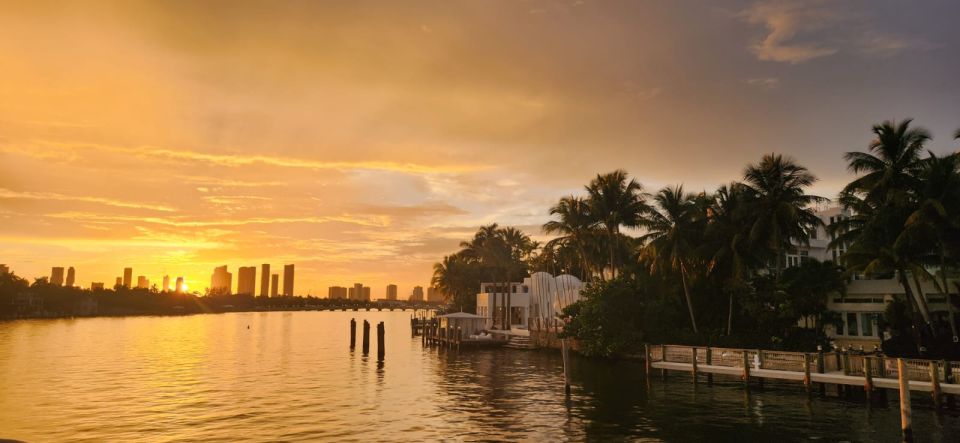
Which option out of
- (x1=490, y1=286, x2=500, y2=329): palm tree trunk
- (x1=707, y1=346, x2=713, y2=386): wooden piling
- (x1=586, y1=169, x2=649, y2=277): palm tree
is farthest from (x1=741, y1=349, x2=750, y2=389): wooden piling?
(x1=490, y1=286, x2=500, y2=329): palm tree trunk

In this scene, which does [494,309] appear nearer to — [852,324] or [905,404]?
[852,324]

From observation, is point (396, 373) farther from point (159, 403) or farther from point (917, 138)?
point (917, 138)

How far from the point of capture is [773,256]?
48469mm

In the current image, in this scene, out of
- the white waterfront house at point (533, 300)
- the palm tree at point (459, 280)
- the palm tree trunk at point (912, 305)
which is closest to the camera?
the palm tree trunk at point (912, 305)

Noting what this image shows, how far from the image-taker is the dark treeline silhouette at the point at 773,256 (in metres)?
35.9

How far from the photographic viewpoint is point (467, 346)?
68438 millimetres

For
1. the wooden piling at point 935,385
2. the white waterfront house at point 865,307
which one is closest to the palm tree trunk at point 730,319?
the white waterfront house at point 865,307

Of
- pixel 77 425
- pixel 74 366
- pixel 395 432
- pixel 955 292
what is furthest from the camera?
pixel 74 366

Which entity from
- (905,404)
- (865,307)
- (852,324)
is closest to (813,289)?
(865,307)

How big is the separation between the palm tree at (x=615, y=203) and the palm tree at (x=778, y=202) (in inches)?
572

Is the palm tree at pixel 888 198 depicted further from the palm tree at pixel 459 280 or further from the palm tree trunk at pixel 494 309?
the palm tree at pixel 459 280

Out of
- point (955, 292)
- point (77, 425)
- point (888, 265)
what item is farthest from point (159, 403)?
point (955, 292)

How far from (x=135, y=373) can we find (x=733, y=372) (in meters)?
45.8

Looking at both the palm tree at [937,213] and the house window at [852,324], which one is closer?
the palm tree at [937,213]
